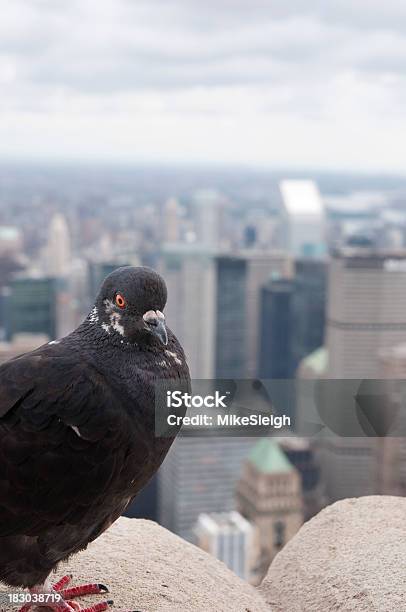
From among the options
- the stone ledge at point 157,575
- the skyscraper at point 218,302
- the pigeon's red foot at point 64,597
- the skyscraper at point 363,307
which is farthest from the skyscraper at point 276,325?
the pigeon's red foot at point 64,597

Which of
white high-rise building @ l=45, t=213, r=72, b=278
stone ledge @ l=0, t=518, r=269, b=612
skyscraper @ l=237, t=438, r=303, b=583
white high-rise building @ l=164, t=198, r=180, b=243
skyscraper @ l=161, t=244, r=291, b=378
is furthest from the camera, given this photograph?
white high-rise building @ l=164, t=198, r=180, b=243

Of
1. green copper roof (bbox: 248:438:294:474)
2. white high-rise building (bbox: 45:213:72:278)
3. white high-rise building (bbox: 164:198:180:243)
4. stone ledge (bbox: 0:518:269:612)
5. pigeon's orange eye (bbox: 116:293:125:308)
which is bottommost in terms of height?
green copper roof (bbox: 248:438:294:474)

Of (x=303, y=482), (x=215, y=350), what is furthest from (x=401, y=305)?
(x=303, y=482)

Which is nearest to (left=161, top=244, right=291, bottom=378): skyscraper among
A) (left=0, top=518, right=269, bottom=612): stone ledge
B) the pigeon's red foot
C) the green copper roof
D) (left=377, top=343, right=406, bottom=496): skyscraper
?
(left=377, top=343, right=406, bottom=496): skyscraper

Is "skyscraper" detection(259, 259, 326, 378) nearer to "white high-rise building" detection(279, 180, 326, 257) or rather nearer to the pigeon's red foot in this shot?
"white high-rise building" detection(279, 180, 326, 257)

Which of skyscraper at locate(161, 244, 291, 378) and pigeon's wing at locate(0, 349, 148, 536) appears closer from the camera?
pigeon's wing at locate(0, 349, 148, 536)

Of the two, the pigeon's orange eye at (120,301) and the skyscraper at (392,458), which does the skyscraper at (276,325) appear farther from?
the pigeon's orange eye at (120,301)

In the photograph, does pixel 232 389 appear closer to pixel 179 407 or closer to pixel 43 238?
pixel 179 407
